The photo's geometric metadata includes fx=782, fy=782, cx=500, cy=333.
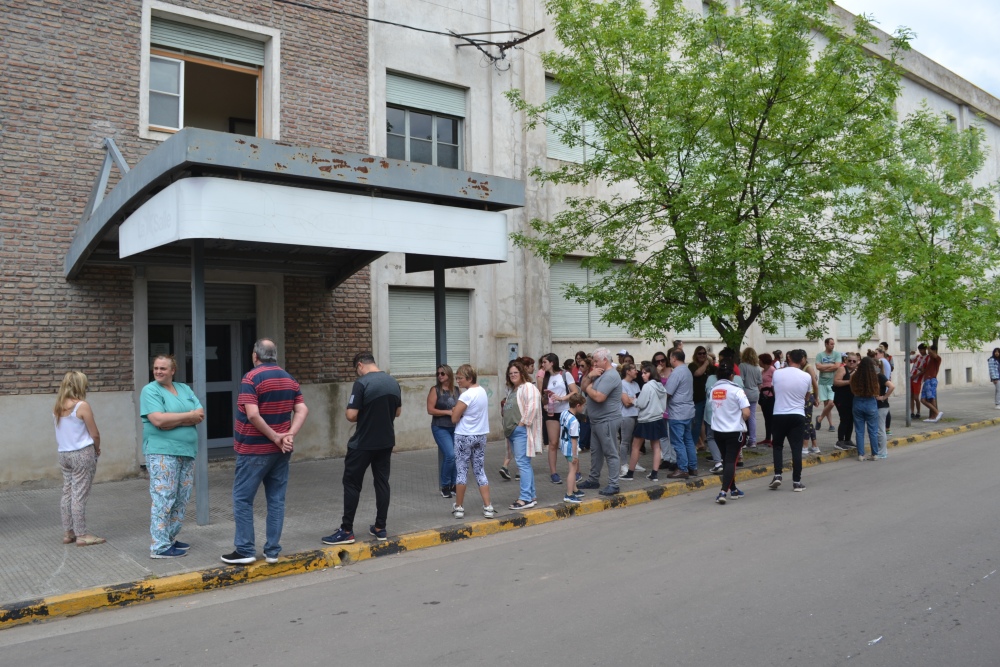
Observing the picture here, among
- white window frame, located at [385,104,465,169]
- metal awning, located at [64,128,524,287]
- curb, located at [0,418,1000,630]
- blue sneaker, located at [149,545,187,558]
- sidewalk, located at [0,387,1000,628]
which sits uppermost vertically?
white window frame, located at [385,104,465,169]

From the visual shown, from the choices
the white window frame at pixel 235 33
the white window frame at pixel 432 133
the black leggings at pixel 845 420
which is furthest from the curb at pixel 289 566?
the white window frame at pixel 432 133

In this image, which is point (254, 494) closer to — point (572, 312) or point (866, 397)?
point (866, 397)

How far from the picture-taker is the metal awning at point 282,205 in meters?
7.71

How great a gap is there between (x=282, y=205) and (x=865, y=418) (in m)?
9.80

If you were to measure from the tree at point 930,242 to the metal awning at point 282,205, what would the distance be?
21.3 ft

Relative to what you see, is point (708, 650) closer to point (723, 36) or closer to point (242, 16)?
point (723, 36)

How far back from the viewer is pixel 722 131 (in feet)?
39.4

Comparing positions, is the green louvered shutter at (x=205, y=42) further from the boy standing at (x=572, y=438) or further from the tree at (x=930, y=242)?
the tree at (x=930, y=242)

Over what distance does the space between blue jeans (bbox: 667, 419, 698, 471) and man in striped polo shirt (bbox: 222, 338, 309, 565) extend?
5.97 meters

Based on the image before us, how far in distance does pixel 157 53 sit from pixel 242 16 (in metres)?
1.50

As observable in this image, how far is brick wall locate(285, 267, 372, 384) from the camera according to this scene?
13188mm

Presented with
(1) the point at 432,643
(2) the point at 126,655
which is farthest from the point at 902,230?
(2) the point at 126,655

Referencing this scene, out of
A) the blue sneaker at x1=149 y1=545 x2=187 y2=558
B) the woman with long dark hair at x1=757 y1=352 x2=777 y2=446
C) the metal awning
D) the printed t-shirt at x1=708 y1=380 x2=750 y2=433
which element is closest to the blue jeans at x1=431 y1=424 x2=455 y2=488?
the metal awning

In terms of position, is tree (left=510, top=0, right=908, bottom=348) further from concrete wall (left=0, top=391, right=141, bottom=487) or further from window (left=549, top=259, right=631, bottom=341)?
concrete wall (left=0, top=391, right=141, bottom=487)
